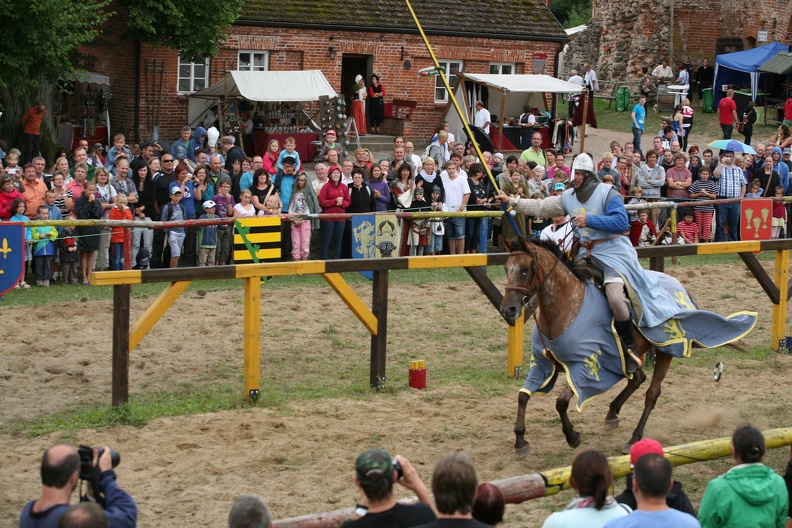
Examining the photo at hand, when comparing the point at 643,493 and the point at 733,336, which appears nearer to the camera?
the point at 643,493

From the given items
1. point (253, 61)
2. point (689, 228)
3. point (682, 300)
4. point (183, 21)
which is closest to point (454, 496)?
point (682, 300)

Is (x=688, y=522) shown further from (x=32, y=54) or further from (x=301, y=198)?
(x=32, y=54)

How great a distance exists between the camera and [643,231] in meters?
17.8

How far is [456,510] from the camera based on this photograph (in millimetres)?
4809

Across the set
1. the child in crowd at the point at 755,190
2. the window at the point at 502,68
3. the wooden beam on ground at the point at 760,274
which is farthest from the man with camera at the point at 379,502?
the window at the point at 502,68

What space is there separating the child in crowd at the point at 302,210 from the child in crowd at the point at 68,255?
304 cm

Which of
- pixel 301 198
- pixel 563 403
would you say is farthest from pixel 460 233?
pixel 563 403

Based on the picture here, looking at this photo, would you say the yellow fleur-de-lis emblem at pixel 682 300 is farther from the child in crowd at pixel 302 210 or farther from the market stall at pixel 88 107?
the market stall at pixel 88 107

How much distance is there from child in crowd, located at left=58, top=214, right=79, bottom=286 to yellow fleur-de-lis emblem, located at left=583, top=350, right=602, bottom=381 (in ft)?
26.0

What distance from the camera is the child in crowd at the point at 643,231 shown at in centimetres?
1750

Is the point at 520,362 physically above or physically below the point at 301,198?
below

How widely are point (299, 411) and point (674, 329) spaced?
141 inches

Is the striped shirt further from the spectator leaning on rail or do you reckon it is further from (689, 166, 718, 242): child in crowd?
the spectator leaning on rail

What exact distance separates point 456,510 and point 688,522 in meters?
1.19
